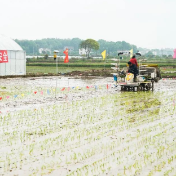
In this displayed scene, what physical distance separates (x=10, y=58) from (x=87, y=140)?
27479mm

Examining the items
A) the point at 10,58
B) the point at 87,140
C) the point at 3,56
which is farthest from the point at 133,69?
the point at 10,58

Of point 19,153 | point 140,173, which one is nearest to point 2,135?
point 19,153

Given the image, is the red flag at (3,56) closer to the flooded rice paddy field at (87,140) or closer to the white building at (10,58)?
the white building at (10,58)

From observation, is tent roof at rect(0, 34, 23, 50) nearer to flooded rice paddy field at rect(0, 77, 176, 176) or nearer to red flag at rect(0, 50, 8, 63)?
red flag at rect(0, 50, 8, 63)

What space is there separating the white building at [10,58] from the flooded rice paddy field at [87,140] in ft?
65.4

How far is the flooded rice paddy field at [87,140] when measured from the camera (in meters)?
6.50

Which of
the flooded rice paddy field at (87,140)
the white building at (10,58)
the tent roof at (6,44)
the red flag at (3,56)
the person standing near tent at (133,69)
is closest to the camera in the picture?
the flooded rice paddy field at (87,140)

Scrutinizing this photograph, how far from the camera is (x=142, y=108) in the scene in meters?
14.1

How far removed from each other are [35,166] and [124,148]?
85.8 inches

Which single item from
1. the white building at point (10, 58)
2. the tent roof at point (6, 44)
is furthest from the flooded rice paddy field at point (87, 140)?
the tent roof at point (6, 44)

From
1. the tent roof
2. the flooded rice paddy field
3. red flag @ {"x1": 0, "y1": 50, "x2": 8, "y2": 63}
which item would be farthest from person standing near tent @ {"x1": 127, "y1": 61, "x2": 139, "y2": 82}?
the tent roof

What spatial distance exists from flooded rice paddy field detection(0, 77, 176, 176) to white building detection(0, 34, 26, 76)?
65.4 feet

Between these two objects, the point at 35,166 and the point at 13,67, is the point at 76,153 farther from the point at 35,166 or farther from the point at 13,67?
the point at 13,67

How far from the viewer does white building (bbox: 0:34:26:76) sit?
33688 mm
